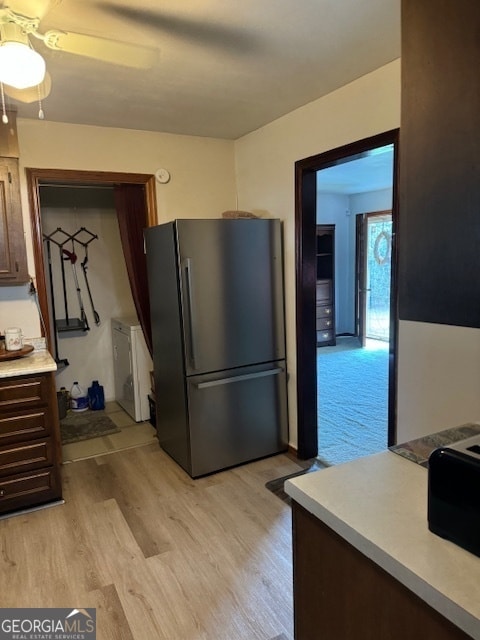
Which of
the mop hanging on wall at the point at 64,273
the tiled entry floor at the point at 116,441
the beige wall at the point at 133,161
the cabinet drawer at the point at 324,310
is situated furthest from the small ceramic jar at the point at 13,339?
the cabinet drawer at the point at 324,310

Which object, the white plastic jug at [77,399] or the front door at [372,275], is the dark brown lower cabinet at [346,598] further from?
the front door at [372,275]

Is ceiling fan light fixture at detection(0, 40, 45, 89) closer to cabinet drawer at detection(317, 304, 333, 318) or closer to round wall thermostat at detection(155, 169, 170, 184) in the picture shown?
round wall thermostat at detection(155, 169, 170, 184)

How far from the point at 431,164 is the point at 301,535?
37.2 inches

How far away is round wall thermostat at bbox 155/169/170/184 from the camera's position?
11.1 feet

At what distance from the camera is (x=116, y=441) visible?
3.63m

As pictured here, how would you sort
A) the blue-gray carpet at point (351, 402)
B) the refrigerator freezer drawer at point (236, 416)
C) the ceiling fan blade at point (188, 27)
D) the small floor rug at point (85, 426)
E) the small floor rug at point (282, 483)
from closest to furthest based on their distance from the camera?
1. the ceiling fan blade at point (188, 27)
2. the small floor rug at point (282, 483)
3. the refrigerator freezer drawer at point (236, 416)
4. the blue-gray carpet at point (351, 402)
5. the small floor rug at point (85, 426)

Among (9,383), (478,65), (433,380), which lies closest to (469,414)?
(433,380)

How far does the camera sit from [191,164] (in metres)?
3.52

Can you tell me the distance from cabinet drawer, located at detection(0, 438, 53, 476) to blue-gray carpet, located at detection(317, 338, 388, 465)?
6.13ft

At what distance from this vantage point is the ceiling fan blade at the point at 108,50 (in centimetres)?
186

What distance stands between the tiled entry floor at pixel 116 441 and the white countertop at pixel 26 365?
0.96 metres

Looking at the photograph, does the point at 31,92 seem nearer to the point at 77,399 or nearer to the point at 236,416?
the point at 236,416

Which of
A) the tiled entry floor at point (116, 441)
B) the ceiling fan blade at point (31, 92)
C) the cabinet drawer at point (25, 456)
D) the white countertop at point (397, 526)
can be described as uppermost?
the ceiling fan blade at point (31, 92)

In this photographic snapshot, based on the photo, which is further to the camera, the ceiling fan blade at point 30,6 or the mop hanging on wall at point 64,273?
the mop hanging on wall at point 64,273
